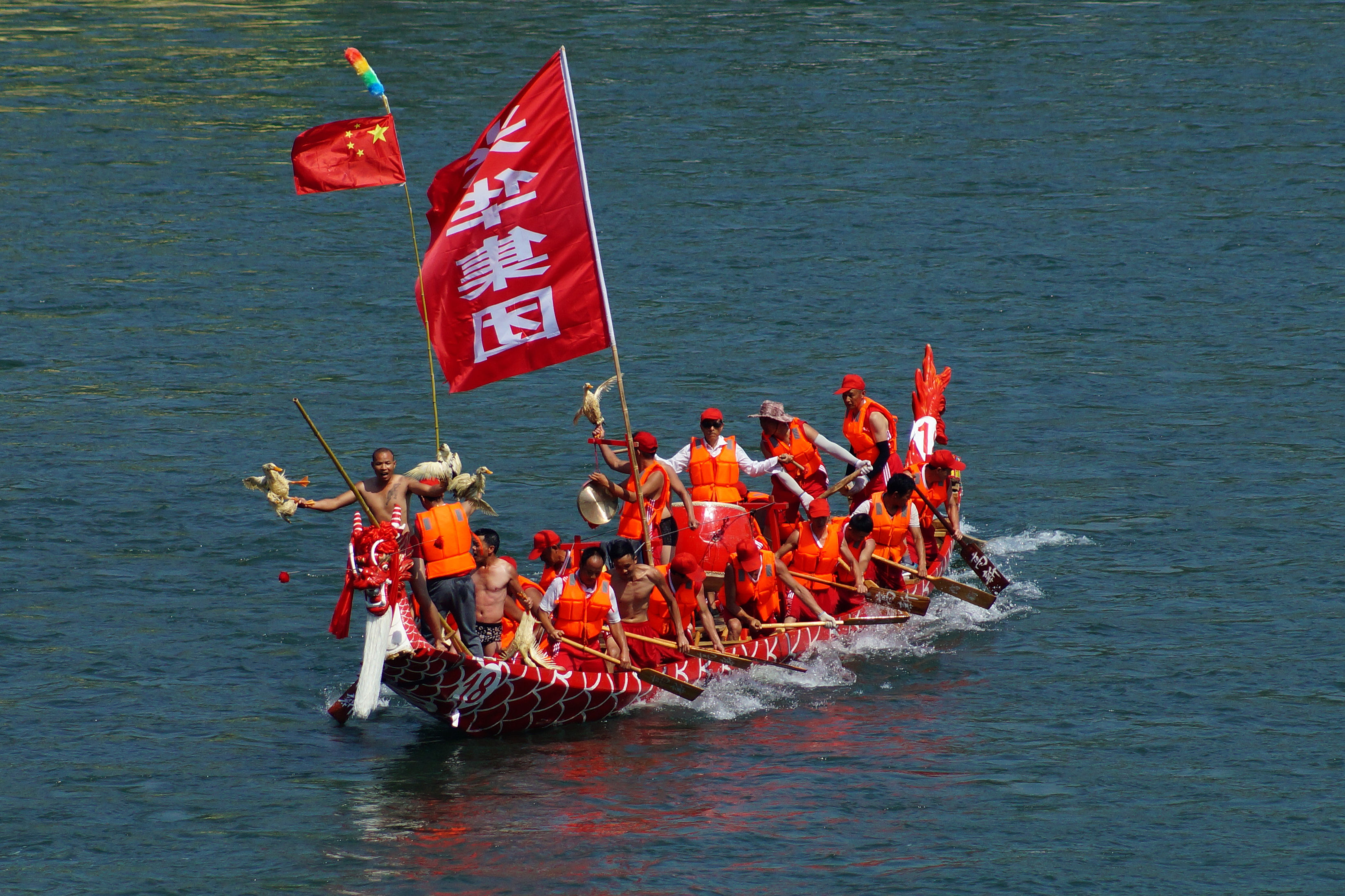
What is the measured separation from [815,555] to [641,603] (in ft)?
10.2

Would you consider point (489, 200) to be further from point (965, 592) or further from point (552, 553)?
point (965, 592)

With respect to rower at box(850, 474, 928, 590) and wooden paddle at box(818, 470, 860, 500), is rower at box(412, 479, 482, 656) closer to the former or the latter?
wooden paddle at box(818, 470, 860, 500)

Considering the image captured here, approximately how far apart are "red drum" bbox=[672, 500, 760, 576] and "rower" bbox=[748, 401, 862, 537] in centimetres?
131

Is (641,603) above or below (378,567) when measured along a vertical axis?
below

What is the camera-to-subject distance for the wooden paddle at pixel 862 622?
22.0 metres

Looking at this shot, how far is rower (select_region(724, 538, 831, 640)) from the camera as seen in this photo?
2188 cm

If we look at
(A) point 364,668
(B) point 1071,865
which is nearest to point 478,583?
(A) point 364,668

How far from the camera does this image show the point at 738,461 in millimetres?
22594

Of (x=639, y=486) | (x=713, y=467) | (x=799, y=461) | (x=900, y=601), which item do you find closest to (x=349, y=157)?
(x=639, y=486)

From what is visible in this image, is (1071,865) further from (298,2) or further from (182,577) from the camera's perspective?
(298,2)

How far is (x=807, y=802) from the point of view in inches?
759

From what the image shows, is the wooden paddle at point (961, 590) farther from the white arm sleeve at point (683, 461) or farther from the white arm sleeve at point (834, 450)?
the white arm sleeve at point (683, 461)

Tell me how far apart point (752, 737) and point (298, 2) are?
53.6 metres

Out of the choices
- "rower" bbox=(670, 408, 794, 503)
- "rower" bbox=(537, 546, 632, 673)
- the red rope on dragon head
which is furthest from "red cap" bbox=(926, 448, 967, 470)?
the red rope on dragon head
